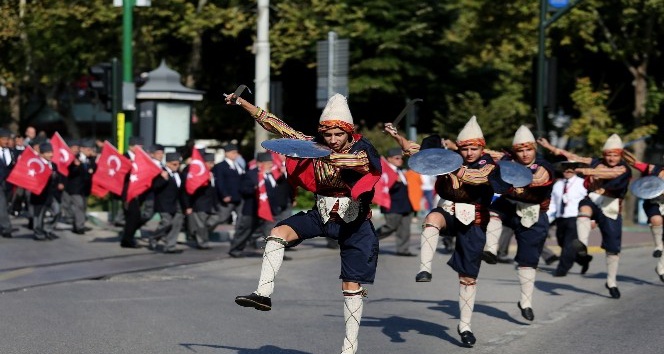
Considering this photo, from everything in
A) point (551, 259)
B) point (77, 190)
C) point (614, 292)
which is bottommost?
point (551, 259)

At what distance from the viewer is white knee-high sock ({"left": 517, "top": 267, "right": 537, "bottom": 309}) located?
38.1ft

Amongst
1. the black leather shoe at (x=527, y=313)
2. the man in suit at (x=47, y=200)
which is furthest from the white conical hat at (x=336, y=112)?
the man in suit at (x=47, y=200)

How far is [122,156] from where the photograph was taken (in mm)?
20266

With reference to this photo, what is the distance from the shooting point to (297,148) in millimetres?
8031

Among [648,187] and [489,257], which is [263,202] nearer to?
[648,187]

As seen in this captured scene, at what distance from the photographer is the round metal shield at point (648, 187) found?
13.9 m

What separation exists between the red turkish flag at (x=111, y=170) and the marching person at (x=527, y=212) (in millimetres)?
9227

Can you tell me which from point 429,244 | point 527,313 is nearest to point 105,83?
point 527,313

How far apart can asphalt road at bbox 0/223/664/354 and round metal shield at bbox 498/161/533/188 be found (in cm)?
122

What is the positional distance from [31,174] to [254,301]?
41.8 feet

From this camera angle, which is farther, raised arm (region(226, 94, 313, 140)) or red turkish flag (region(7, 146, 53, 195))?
red turkish flag (region(7, 146, 53, 195))

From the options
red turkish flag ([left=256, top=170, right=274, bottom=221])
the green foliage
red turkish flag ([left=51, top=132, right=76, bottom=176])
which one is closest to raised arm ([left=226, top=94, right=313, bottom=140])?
red turkish flag ([left=256, top=170, right=274, bottom=221])

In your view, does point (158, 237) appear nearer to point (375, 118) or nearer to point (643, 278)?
point (643, 278)

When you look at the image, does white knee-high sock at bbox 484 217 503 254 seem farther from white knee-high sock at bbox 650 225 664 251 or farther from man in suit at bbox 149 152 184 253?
man in suit at bbox 149 152 184 253
